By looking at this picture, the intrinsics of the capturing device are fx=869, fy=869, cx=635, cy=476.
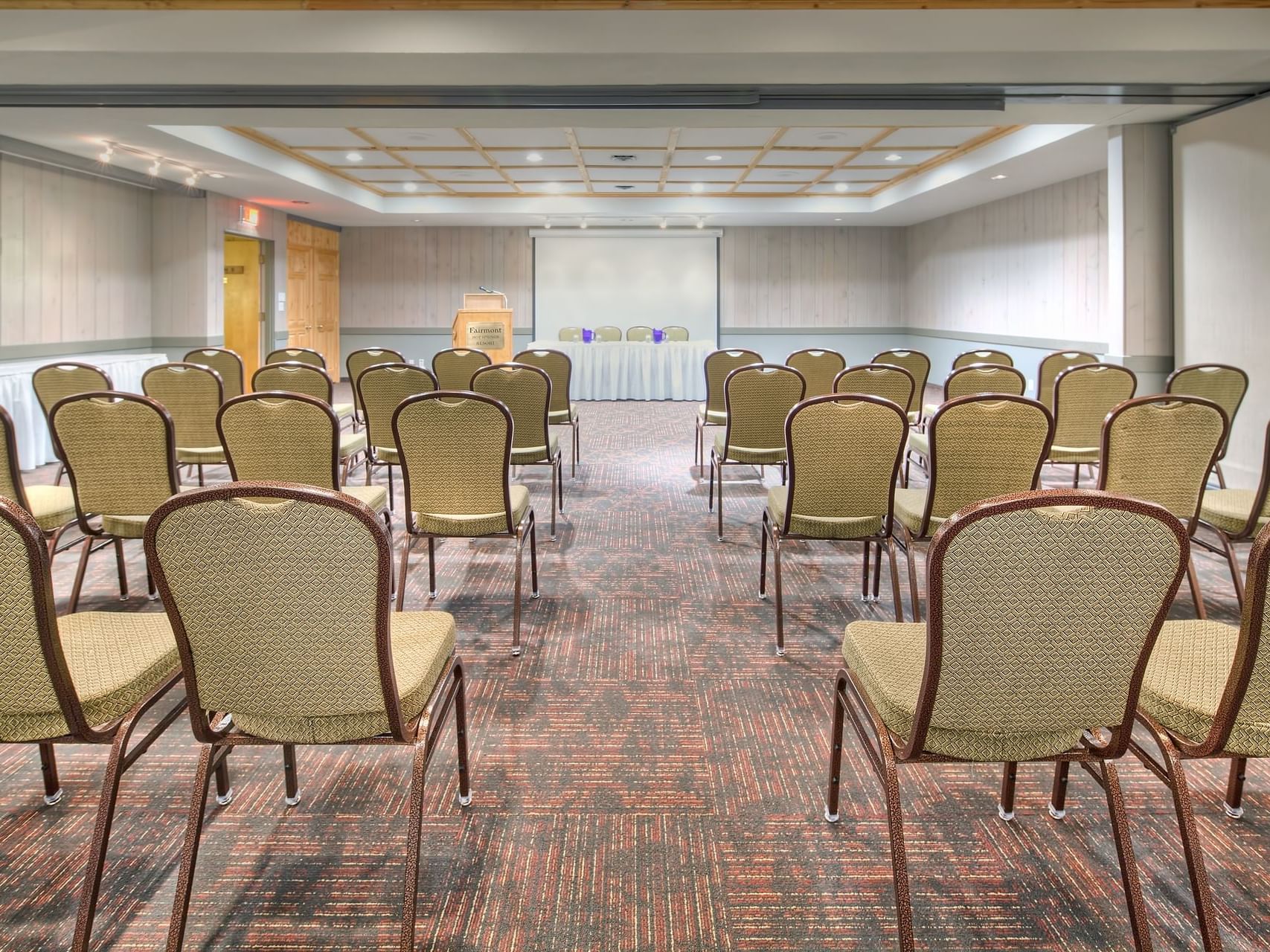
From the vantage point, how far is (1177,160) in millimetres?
7008

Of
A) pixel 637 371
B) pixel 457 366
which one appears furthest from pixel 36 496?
pixel 637 371

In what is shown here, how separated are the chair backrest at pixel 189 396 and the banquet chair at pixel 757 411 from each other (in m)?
2.77

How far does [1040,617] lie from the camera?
5.21 feet

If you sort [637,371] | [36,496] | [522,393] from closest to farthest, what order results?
[36,496], [522,393], [637,371]

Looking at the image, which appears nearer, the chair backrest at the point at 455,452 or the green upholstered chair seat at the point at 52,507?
the chair backrest at the point at 455,452

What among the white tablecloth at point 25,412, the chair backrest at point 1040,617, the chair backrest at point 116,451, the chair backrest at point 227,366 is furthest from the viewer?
the white tablecloth at point 25,412

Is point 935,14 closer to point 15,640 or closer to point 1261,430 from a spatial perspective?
point 1261,430

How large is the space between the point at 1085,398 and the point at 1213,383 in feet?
2.02

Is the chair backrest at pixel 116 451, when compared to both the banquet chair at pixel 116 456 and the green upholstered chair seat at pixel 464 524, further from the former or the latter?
the green upholstered chair seat at pixel 464 524

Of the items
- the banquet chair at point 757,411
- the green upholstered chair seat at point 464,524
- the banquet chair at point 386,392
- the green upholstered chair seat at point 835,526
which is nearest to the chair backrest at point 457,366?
the banquet chair at point 386,392

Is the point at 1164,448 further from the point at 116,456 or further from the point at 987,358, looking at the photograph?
the point at 116,456

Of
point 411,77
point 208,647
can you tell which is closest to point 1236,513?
point 208,647

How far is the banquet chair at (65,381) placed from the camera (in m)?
5.07

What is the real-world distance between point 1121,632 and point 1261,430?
5.73 meters
